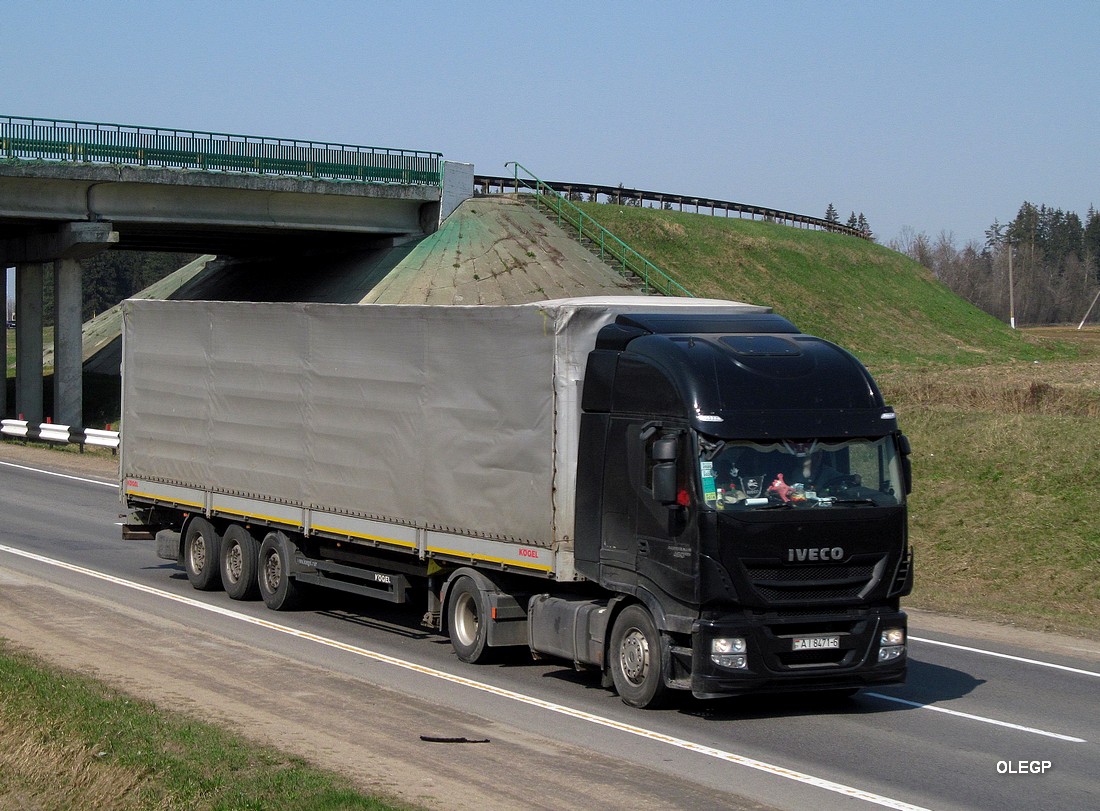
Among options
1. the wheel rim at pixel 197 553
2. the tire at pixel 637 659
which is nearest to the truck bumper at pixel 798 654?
the tire at pixel 637 659

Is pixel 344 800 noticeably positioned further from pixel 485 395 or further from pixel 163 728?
pixel 485 395

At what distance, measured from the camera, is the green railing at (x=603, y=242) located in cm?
5284

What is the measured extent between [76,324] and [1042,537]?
3302cm

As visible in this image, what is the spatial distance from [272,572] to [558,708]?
5.90 m

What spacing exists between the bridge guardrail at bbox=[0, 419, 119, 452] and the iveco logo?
28435 mm

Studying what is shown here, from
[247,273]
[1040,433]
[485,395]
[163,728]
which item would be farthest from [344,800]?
[247,273]

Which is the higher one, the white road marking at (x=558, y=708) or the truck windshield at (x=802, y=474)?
the truck windshield at (x=802, y=474)

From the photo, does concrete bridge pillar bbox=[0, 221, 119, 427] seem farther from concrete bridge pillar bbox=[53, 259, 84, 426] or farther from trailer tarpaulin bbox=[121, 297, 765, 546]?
trailer tarpaulin bbox=[121, 297, 765, 546]

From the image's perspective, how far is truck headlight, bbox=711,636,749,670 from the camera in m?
10.5

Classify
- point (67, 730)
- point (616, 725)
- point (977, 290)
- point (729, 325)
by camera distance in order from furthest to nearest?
1. point (977, 290)
2. point (729, 325)
3. point (616, 725)
4. point (67, 730)

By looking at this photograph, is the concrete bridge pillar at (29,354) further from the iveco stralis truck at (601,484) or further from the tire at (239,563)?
the iveco stralis truck at (601,484)

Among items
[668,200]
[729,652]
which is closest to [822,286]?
[668,200]

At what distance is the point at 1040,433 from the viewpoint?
24.2 metres

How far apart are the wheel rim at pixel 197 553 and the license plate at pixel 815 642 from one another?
30.3ft
